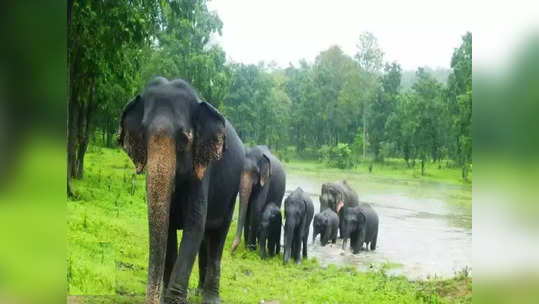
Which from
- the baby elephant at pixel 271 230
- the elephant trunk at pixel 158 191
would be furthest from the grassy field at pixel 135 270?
the elephant trunk at pixel 158 191

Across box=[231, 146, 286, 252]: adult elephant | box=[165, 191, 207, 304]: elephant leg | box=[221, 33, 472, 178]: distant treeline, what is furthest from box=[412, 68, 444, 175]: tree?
box=[165, 191, 207, 304]: elephant leg

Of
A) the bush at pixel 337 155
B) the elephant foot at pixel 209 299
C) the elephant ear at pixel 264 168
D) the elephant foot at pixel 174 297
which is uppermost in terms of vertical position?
the bush at pixel 337 155

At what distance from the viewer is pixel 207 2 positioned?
6.45 meters

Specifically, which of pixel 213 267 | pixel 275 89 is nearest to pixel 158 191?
pixel 213 267

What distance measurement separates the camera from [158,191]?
179 inches

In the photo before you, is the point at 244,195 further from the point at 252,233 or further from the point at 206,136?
the point at 206,136

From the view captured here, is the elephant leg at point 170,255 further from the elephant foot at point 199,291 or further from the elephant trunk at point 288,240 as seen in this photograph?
the elephant trunk at point 288,240

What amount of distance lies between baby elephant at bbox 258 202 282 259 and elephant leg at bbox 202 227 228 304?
2.83ft

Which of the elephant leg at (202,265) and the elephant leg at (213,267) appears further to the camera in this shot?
the elephant leg at (202,265)

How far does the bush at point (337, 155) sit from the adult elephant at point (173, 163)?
156 cm

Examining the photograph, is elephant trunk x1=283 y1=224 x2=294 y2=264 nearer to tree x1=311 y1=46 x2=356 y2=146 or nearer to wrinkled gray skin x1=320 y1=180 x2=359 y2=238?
wrinkled gray skin x1=320 y1=180 x2=359 y2=238

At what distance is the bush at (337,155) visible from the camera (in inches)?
261

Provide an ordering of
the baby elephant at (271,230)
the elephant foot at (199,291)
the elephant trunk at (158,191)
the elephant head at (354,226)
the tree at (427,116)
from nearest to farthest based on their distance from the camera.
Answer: the elephant trunk at (158,191)
the elephant foot at (199,291)
the elephant head at (354,226)
the tree at (427,116)
the baby elephant at (271,230)

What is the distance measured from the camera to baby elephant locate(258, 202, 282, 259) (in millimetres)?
6672
